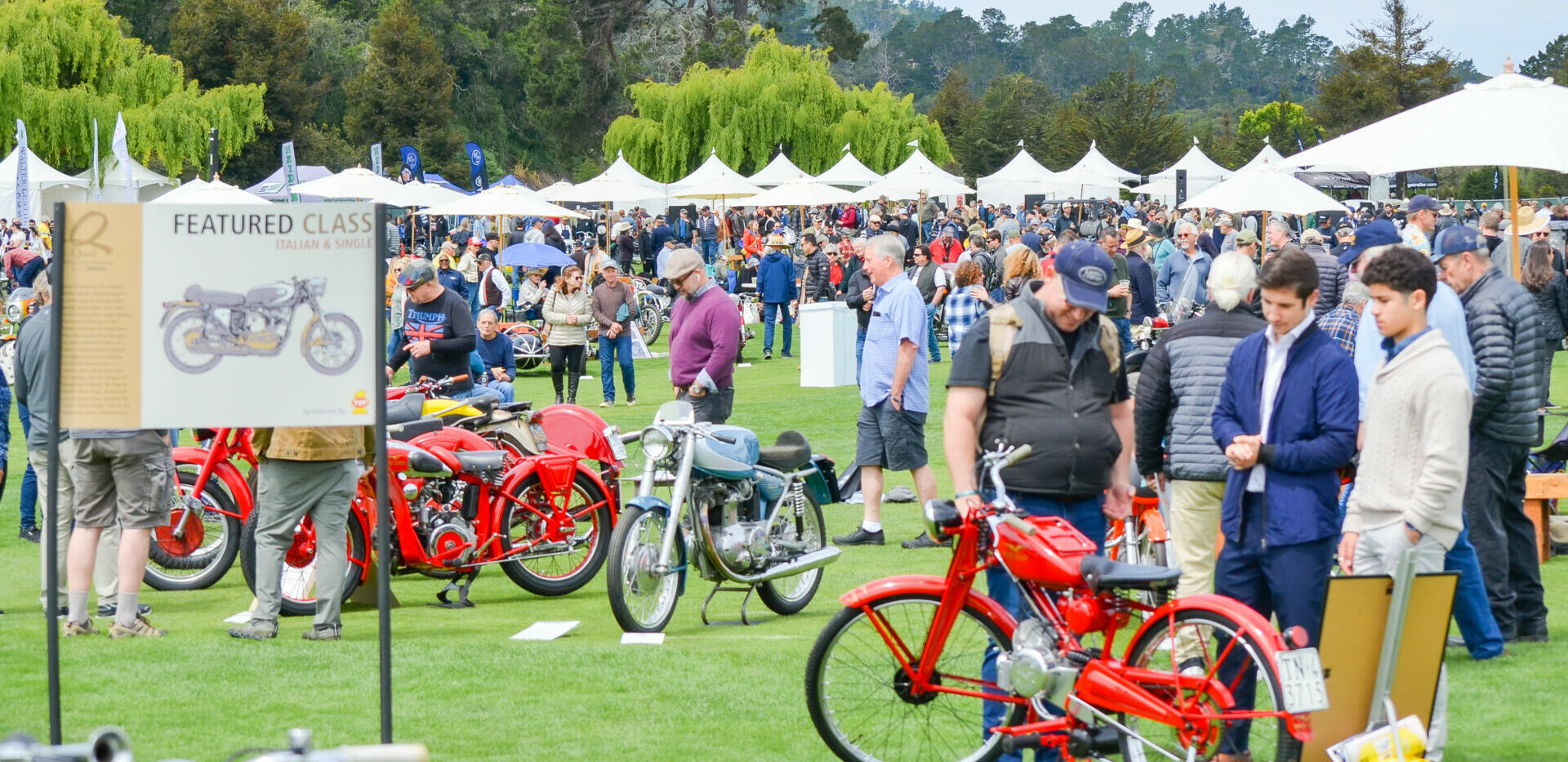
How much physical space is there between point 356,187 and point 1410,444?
29.4 m

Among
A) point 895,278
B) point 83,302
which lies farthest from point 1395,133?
point 83,302

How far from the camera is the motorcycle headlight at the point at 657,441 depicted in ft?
26.8

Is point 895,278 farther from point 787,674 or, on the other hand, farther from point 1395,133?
point 787,674

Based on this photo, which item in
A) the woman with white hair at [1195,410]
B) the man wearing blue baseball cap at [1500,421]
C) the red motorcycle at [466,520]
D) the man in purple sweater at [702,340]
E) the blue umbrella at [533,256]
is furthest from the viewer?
the blue umbrella at [533,256]

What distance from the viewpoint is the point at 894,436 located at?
34.1ft

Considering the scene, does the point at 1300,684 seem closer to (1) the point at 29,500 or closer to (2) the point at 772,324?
(1) the point at 29,500

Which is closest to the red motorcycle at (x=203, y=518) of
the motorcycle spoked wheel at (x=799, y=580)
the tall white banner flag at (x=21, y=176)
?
the motorcycle spoked wheel at (x=799, y=580)

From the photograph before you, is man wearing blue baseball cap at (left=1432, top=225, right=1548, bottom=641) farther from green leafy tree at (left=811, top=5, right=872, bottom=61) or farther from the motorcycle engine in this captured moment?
green leafy tree at (left=811, top=5, right=872, bottom=61)

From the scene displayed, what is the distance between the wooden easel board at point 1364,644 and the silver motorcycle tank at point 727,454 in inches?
146

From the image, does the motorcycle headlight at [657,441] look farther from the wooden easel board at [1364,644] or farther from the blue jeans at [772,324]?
the blue jeans at [772,324]

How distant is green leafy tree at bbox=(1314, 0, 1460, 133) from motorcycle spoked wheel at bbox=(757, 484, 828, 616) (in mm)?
69065

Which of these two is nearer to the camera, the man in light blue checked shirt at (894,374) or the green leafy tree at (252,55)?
the man in light blue checked shirt at (894,374)

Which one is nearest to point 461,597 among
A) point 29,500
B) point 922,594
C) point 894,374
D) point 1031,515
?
point 894,374

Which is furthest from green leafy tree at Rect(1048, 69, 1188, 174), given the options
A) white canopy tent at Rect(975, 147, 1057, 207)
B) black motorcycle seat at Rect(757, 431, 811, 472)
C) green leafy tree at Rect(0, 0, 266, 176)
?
black motorcycle seat at Rect(757, 431, 811, 472)
